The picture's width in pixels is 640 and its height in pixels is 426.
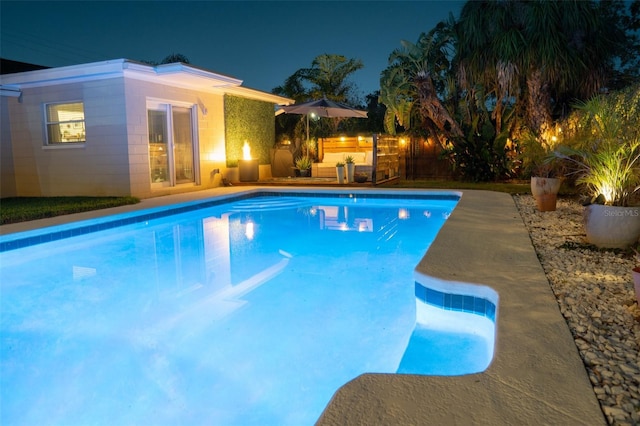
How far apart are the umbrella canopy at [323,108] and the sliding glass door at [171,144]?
3026mm

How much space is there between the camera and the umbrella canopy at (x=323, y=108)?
13320mm

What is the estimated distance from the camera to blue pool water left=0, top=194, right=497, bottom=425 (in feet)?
9.38

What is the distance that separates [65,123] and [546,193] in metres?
10.4

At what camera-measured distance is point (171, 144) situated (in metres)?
11.6

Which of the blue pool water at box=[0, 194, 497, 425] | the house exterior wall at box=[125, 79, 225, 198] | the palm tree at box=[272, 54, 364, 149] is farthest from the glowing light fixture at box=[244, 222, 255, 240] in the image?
the palm tree at box=[272, 54, 364, 149]

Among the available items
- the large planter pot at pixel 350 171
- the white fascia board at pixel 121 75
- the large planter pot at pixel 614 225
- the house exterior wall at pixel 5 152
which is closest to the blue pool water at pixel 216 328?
the large planter pot at pixel 614 225

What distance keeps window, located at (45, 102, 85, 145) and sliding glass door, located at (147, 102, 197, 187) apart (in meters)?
1.56

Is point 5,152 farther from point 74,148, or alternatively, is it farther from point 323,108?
point 323,108

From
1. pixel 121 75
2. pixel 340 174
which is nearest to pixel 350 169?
pixel 340 174

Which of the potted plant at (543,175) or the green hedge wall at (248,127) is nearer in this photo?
the potted plant at (543,175)

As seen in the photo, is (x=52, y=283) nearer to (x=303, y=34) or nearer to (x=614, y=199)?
(x=614, y=199)

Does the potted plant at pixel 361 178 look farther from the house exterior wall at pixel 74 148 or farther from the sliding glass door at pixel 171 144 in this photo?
the house exterior wall at pixel 74 148

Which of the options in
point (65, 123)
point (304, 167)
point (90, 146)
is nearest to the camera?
point (90, 146)

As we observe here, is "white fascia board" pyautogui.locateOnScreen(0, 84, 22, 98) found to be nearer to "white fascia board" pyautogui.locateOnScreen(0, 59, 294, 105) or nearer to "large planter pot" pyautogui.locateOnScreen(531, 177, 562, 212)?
"white fascia board" pyautogui.locateOnScreen(0, 59, 294, 105)
